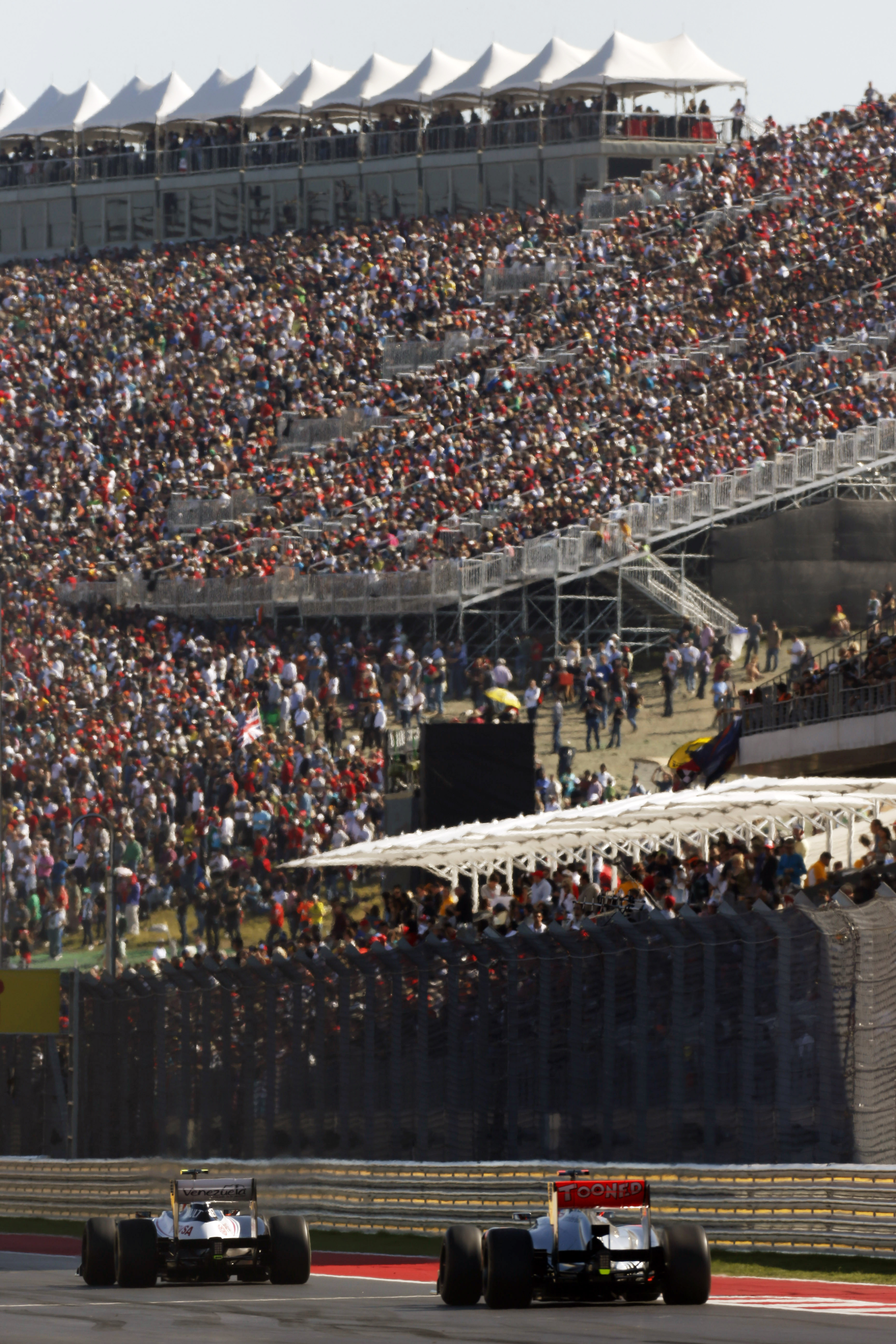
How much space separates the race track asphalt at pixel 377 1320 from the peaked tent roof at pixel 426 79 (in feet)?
204

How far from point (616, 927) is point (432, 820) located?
14.8m

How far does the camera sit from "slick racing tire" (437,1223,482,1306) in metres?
12.4

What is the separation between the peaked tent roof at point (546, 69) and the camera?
233ft

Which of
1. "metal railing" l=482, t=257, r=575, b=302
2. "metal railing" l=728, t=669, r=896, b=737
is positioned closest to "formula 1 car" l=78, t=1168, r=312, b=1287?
"metal railing" l=728, t=669, r=896, b=737

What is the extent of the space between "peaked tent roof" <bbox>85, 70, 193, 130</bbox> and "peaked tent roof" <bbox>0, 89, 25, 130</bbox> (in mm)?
3629

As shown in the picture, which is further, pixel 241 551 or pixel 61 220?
pixel 61 220

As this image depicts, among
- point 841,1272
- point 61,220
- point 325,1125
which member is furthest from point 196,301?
point 841,1272

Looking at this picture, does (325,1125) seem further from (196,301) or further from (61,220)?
(61,220)

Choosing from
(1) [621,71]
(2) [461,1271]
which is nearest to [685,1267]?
(2) [461,1271]

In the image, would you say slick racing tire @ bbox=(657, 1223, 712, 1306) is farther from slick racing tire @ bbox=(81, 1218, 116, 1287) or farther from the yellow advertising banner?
the yellow advertising banner

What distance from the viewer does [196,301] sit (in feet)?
207

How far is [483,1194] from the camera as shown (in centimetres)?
1648

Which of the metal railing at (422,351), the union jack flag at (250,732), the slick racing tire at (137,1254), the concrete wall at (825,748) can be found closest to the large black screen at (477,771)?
the concrete wall at (825,748)

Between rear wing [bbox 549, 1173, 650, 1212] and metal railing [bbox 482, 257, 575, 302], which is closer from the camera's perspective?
rear wing [bbox 549, 1173, 650, 1212]
